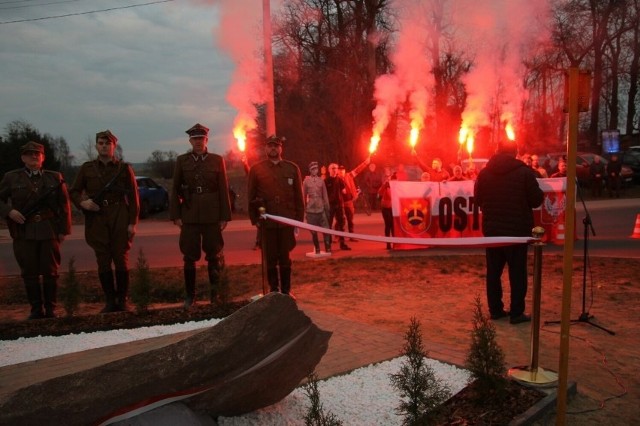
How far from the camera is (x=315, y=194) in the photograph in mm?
10789

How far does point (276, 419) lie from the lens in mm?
3398

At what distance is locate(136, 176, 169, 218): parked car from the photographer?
76.8ft

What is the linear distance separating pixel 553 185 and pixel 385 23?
18010mm

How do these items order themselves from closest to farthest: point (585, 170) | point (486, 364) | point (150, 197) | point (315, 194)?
point (486, 364), point (315, 194), point (150, 197), point (585, 170)

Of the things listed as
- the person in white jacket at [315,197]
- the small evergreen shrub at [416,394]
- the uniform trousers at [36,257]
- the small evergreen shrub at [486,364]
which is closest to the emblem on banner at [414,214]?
the person in white jacket at [315,197]

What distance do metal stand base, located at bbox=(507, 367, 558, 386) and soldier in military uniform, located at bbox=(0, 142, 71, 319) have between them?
5.50 metres

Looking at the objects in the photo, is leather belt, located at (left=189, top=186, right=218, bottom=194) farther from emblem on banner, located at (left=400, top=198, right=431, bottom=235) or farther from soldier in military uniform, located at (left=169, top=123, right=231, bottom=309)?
emblem on banner, located at (left=400, top=198, right=431, bottom=235)

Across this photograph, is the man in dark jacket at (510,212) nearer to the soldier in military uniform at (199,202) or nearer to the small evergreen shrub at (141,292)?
the soldier in military uniform at (199,202)

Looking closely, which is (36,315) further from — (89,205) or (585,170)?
(585,170)

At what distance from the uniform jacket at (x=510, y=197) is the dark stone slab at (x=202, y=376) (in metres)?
3.43

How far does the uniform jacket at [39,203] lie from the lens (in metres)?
6.36

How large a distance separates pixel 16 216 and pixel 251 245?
318 inches

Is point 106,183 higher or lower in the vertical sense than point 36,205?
higher

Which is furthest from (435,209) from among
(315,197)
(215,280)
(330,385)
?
(330,385)
